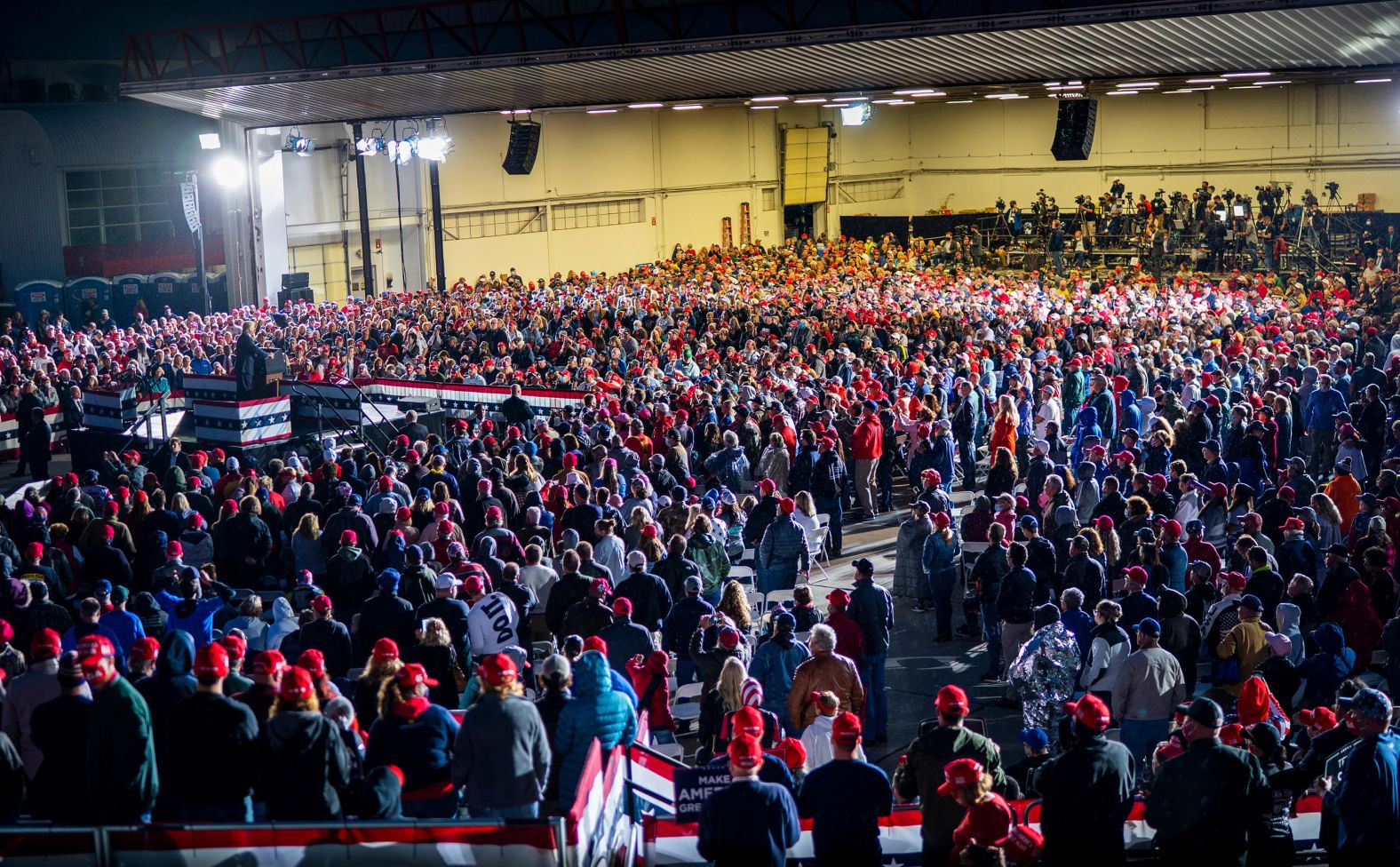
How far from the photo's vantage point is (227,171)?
3353 centimetres

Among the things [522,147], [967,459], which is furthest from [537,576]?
[522,147]

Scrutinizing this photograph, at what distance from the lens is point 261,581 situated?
12.9 meters

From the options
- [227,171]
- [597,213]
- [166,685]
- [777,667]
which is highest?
[227,171]

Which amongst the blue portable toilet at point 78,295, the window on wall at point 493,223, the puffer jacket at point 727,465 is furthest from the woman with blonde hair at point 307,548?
the window on wall at point 493,223

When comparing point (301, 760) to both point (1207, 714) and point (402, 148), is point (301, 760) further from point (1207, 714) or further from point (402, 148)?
point (402, 148)

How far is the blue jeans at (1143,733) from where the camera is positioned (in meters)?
8.72

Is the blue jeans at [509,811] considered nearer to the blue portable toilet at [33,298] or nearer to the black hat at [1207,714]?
the black hat at [1207,714]

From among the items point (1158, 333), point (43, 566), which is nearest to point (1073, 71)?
point (1158, 333)

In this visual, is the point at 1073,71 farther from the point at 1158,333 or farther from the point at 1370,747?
the point at 1370,747

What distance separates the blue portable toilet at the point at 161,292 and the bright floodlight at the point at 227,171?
5.99 m

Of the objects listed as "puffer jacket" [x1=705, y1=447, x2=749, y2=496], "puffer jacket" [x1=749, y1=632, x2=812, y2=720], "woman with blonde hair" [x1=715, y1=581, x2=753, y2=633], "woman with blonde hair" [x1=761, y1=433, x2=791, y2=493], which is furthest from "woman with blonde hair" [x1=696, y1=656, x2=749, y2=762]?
"woman with blonde hair" [x1=761, y1=433, x2=791, y2=493]

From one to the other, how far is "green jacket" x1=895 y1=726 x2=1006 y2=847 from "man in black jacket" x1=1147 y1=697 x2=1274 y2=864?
0.82 m

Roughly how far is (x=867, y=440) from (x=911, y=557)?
413 centimetres

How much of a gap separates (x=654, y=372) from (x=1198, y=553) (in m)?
10.9
